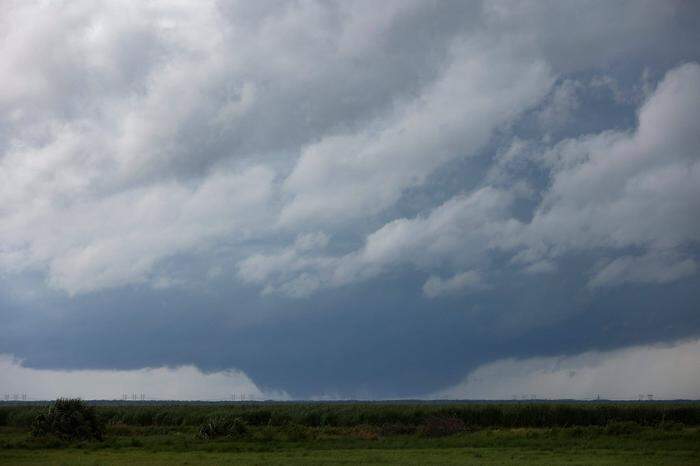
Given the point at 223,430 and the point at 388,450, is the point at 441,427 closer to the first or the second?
the point at 388,450

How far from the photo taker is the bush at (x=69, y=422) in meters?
59.9

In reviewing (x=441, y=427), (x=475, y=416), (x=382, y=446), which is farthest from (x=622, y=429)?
(x=382, y=446)

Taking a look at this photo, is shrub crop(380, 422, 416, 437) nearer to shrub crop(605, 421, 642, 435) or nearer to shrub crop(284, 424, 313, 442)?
shrub crop(284, 424, 313, 442)

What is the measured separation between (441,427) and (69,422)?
1256 inches

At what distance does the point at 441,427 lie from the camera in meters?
70.1

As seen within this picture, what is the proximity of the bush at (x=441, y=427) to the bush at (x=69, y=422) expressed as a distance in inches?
1093

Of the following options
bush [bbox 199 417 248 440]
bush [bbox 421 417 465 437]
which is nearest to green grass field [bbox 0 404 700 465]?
bush [bbox 421 417 465 437]

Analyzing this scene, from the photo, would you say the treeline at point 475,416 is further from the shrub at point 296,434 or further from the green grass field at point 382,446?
the shrub at point 296,434

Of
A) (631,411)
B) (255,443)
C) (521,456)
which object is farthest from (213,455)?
(631,411)

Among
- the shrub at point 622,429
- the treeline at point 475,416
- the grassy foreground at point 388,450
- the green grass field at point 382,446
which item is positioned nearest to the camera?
the grassy foreground at point 388,450

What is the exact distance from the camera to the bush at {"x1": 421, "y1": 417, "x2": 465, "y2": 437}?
2680 inches

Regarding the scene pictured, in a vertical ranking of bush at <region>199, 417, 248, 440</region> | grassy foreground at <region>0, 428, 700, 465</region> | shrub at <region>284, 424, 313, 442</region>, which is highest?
bush at <region>199, 417, 248, 440</region>

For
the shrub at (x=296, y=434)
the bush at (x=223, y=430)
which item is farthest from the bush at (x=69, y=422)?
the shrub at (x=296, y=434)

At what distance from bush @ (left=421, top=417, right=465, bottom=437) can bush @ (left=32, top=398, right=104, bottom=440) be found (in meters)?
27.8
